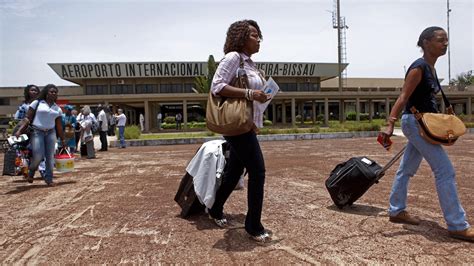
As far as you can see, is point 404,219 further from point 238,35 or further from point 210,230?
point 238,35

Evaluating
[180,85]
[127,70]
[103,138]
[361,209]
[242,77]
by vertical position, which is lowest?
[361,209]

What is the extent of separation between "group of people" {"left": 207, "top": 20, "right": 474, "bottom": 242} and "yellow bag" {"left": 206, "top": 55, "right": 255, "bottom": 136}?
4 cm

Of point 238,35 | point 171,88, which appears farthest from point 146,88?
point 238,35

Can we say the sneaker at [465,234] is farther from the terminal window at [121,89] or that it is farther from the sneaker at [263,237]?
the terminal window at [121,89]

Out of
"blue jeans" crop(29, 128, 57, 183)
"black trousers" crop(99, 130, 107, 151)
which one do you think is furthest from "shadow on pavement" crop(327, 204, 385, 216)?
"black trousers" crop(99, 130, 107, 151)

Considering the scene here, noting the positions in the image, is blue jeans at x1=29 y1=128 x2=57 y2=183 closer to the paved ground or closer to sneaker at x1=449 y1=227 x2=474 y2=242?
the paved ground

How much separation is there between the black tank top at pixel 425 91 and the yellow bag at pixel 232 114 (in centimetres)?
147

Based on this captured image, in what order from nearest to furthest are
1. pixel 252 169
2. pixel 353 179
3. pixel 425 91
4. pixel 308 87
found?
pixel 252 169, pixel 425 91, pixel 353 179, pixel 308 87

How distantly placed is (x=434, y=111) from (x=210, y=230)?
225 centimetres

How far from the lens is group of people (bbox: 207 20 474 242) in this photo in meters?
2.98

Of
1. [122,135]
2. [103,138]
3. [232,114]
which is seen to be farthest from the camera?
[122,135]

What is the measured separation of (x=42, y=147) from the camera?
223 inches

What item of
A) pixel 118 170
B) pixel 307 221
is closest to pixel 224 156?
pixel 307 221

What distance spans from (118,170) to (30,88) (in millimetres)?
2513
